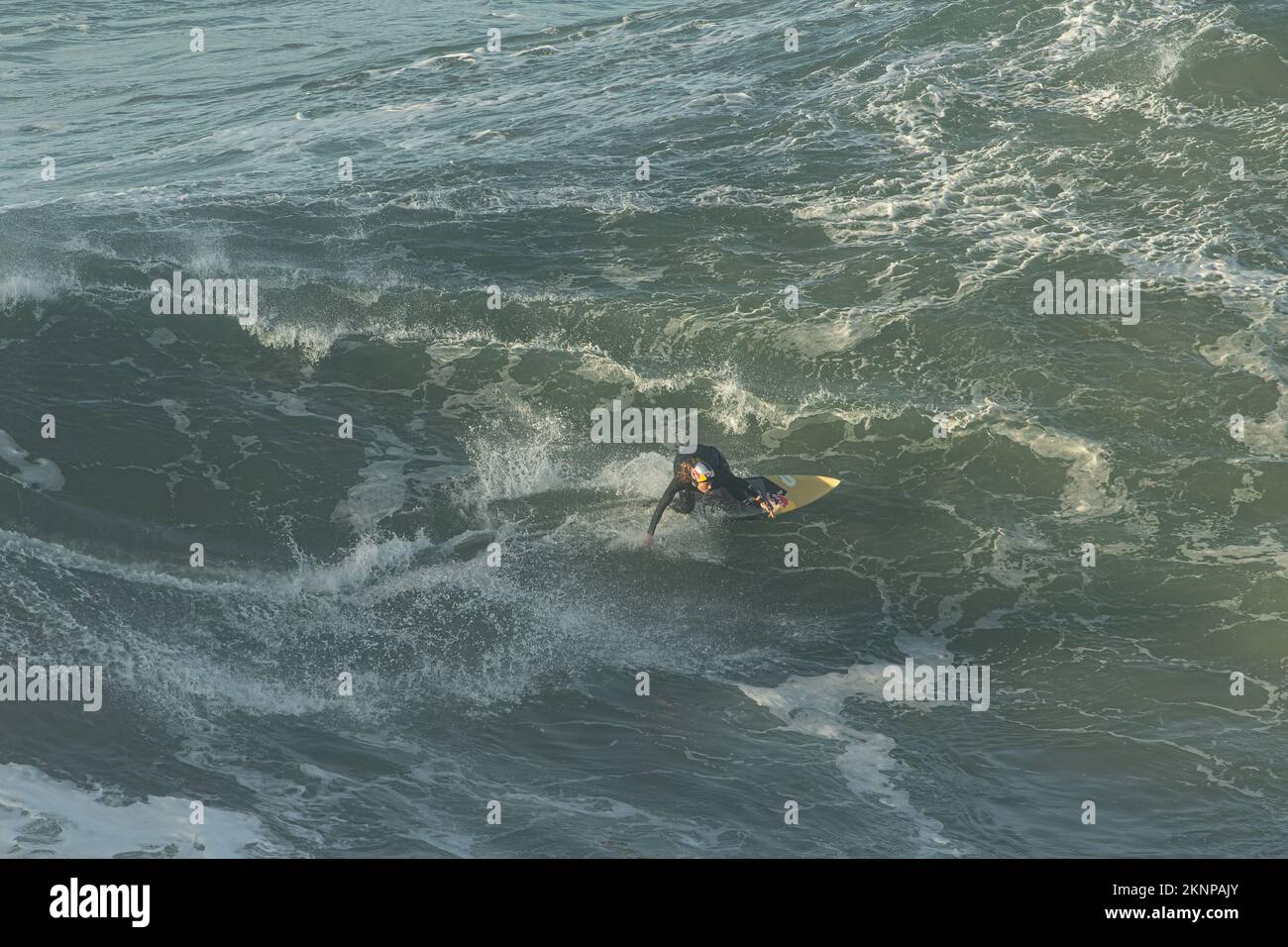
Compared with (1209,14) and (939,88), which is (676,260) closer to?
(939,88)

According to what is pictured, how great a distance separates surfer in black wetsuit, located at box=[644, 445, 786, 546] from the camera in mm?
17969

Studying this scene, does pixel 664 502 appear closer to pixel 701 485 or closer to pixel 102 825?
pixel 701 485

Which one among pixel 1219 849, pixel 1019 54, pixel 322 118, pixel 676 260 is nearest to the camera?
pixel 1219 849

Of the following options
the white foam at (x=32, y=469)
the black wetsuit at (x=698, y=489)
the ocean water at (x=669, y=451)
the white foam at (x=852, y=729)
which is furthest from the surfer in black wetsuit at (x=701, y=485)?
the white foam at (x=32, y=469)

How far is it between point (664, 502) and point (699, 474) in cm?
62

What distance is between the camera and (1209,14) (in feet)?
96.0

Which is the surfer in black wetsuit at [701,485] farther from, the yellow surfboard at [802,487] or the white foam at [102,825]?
the white foam at [102,825]

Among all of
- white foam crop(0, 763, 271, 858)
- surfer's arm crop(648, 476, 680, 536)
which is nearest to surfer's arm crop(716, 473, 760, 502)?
surfer's arm crop(648, 476, 680, 536)

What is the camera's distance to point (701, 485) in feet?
59.3

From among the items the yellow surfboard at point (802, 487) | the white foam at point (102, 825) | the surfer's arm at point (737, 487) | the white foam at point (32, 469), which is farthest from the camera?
the white foam at point (32, 469)

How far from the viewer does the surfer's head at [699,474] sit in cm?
1795

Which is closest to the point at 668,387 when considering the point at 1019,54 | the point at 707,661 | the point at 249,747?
the point at 707,661

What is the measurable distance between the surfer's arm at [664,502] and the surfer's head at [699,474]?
0.18 meters

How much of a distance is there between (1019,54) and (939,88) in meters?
2.49
